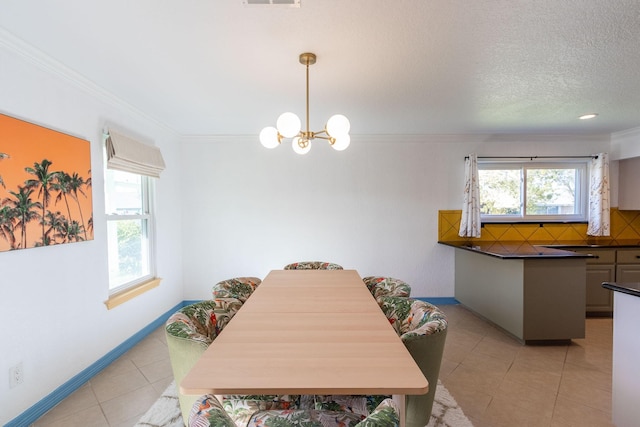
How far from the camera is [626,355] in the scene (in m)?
1.64

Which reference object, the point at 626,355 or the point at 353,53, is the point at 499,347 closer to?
the point at 626,355

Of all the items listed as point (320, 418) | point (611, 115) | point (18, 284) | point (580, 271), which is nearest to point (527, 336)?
point (580, 271)

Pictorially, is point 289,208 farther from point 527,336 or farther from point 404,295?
point 527,336

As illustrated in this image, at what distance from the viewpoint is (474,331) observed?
10.8 ft

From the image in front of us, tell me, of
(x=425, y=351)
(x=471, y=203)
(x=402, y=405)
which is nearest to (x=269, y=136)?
(x=425, y=351)

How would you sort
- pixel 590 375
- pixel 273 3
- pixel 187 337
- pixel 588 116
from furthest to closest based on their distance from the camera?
pixel 588 116
pixel 590 375
pixel 273 3
pixel 187 337

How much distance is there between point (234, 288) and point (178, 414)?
0.87 m

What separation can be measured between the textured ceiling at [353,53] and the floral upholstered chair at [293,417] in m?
1.70

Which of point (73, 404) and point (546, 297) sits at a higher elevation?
point (546, 297)

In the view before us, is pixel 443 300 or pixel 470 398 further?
pixel 443 300

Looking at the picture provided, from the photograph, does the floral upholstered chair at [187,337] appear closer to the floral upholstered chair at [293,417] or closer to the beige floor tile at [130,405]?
the floral upholstered chair at [293,417]

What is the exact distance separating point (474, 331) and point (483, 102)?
7.95 feet

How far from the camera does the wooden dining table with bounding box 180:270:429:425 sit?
3.13ft

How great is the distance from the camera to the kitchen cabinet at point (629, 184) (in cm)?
392
